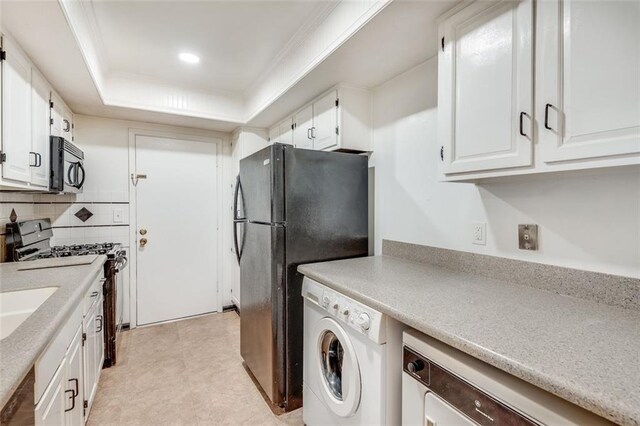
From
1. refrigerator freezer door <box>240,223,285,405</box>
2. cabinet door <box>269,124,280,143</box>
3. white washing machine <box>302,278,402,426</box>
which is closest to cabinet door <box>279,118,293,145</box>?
cabinet door <box>269,124,280,143</box>

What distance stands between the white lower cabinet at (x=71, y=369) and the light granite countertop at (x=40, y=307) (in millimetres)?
86

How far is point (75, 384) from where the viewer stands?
1392 mm

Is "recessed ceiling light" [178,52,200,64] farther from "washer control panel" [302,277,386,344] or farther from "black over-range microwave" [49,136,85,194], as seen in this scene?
"washer control panel" [302,277,386,344]

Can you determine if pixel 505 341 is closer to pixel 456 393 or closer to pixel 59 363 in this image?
pixel 456 393

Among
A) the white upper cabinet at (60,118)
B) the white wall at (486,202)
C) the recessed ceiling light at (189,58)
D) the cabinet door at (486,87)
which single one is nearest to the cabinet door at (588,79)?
the cabinet door at (486,87)

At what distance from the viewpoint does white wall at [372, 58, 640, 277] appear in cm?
112

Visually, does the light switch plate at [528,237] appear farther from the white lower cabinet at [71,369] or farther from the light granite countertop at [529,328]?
the white lower cabinet at [71,369]

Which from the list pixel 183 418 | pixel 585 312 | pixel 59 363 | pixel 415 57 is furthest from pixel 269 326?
pixel 415 57

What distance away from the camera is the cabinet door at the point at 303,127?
255 centimetres

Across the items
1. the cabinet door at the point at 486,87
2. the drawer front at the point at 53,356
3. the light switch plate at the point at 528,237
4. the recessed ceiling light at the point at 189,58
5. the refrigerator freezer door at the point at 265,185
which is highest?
the recessed ceiling light at the point at 189,58

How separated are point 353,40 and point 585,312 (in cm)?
159

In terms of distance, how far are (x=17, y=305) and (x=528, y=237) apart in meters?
2.35

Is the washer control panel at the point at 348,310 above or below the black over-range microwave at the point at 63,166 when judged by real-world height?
below

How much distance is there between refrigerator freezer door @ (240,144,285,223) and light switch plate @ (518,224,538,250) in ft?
4.17
